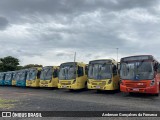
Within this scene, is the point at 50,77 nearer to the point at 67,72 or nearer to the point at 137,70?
the point at 67,72

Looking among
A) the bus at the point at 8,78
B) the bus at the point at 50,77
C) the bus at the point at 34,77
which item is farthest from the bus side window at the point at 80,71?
the bus at the point at 8,78

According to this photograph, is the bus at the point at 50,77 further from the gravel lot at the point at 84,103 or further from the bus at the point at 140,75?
the bus at the point at 140,75

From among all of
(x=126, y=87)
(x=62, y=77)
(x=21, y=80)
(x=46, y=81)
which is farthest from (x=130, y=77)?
(x=21, y=80)

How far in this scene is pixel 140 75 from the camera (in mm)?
17250

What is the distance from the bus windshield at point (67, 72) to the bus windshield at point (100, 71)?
2248 millimetres

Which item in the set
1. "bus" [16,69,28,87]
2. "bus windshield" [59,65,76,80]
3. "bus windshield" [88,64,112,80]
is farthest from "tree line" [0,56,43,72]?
"bus windshield" [88,64,112,80]

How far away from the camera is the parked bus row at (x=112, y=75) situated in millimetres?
17047

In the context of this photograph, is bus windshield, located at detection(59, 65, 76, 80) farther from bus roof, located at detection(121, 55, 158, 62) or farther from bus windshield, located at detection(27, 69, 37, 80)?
bus windshield, located at detection(27, 69, 37, 80)

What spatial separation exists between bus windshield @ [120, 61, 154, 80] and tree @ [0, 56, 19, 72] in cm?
6717

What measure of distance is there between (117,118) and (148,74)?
8.02 meters

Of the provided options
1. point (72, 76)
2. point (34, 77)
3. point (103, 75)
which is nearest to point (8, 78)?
point (34, 77)

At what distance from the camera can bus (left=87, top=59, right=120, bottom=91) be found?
64.9ft

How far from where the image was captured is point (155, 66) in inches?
686

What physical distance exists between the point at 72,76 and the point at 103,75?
351 cm
